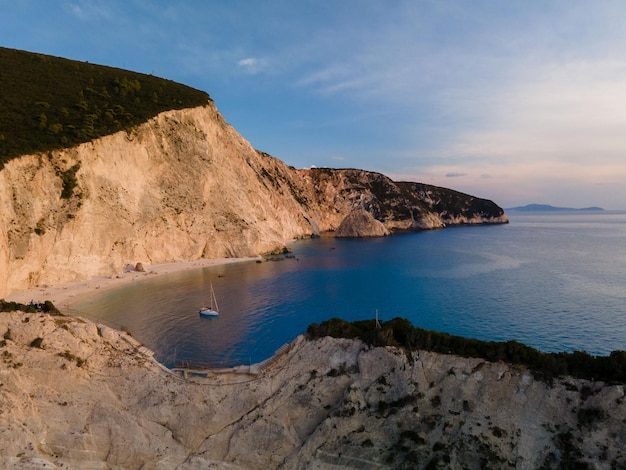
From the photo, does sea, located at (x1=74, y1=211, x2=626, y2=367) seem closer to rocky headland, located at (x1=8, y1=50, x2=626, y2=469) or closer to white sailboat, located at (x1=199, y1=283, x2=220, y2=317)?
white sailboat, located at (x1=199, y1=283, x2=220, y2=317)

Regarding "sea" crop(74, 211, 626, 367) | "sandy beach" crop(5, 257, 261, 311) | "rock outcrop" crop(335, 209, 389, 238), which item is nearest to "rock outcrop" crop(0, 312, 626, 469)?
"sea" crop(74, 211, 626, 367)

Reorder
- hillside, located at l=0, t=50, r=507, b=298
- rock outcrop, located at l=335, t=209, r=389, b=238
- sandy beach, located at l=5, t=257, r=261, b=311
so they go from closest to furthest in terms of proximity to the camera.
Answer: sandy beach, located at l=5, t=257, r=261, b=311, hillside, located at l=0, t=50, r=507, b=298, rock outcrop, located at l=335, t=209, r=389, b=238

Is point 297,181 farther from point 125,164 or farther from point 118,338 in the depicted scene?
point 118,338

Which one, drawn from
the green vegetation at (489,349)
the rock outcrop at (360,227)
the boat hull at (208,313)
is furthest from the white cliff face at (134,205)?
the rock outcrop at (360,227)

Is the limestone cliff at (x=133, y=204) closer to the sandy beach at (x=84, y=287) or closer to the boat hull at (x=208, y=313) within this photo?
the sandy beach at (x=84, y=287)

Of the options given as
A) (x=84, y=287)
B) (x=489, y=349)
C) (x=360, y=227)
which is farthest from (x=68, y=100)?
(x=360, y=227)

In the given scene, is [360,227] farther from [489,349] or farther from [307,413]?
[307,413]
